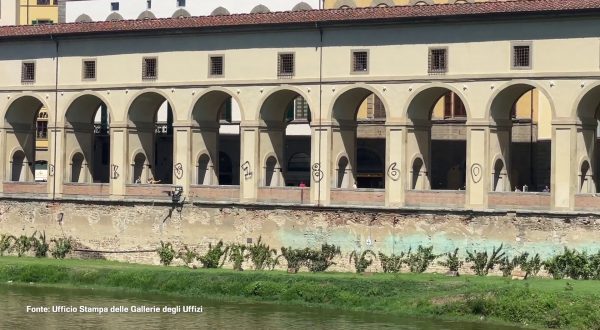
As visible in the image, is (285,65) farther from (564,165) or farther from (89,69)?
(564,165)

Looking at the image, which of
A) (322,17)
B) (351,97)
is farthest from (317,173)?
(322,17)

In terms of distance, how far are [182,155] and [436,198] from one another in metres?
11.9

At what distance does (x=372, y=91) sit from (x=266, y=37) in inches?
202

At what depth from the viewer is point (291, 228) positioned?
6550cm

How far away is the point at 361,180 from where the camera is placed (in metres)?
76.8

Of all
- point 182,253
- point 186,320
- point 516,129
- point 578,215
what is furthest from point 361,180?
point 186,320

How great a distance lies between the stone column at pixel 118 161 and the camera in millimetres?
70938

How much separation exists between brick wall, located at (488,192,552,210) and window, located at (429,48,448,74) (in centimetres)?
493

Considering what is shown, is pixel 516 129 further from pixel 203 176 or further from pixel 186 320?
pixel 186 320

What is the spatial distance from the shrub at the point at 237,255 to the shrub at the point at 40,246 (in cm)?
911

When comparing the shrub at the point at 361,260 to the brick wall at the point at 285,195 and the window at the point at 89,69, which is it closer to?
the brick wall at the point at 285,195

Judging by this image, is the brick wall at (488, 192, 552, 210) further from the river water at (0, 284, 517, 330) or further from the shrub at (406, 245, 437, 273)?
the river water at (0, 284, 517, 330)

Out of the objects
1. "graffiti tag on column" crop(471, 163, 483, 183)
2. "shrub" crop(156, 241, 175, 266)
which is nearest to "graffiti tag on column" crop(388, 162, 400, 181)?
"graffiti tag on column" crop(471, 163, 483, 183)

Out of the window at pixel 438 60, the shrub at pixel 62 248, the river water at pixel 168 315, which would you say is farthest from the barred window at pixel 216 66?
the river water at pixel 168 315
